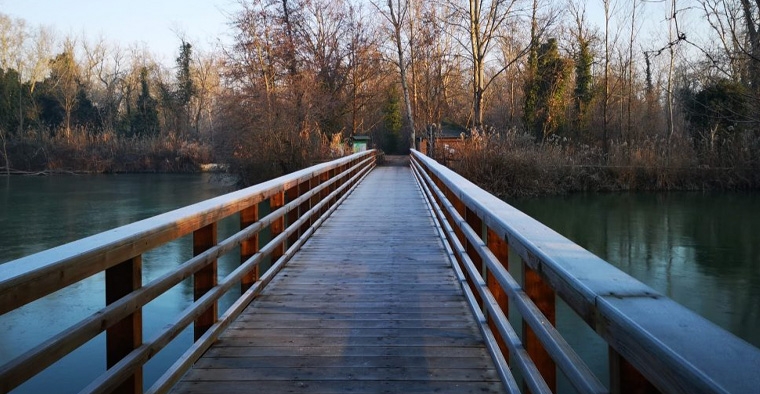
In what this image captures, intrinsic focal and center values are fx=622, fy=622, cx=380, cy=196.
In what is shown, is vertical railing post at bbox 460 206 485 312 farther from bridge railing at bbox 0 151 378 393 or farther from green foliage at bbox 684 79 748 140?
green foliage at bbox 684 79 748 140

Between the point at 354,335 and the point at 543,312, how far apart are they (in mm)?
1665

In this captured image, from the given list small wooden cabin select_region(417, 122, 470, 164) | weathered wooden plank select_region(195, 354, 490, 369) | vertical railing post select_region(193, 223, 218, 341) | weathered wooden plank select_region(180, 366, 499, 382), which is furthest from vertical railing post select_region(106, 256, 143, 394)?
small wooden cabin select_region(417, 122, 470, 164)

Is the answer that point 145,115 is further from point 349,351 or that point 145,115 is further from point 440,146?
point 349,351

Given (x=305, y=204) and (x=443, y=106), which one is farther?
(x=443, y=106)

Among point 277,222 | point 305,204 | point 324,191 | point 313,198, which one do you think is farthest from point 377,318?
point 324,191

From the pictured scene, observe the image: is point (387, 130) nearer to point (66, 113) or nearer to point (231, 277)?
point (66, 113)

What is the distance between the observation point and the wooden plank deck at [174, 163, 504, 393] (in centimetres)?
296

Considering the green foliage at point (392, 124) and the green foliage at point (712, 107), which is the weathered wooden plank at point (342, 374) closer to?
the green foliage at point (712, 107)

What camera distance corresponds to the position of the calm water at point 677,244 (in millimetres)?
8578

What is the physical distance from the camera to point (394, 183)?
17969 mm

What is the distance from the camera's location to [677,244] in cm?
1466

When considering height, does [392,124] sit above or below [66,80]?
below

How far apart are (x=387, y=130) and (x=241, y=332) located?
48514 mm

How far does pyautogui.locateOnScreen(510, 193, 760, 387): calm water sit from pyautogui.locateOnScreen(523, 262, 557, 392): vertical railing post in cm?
410
